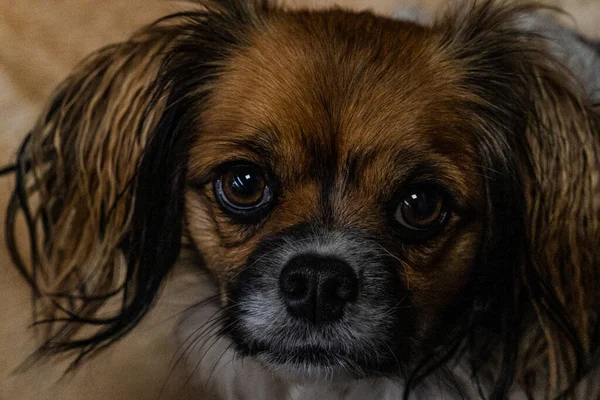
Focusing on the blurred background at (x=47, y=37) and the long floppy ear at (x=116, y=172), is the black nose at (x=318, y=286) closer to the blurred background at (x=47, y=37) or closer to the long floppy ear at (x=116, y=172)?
the long floppy ear at (x=116, y=172)

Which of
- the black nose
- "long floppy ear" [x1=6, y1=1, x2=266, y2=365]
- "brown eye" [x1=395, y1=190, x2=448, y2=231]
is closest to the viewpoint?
the black nose

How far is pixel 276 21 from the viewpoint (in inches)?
50.0

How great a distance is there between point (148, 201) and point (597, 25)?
3.34ft

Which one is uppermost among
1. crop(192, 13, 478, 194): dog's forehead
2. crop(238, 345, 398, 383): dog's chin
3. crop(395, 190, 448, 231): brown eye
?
crop(192, 13, 478, 194): dog's forehead

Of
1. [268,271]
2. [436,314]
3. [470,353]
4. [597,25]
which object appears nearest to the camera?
[268,271]

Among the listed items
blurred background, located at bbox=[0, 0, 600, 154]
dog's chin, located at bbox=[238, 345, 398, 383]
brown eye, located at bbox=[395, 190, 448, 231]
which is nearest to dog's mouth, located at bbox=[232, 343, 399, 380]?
dog's chin, located at bbox=[238, 345, 398, 383]

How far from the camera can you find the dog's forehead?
3.67 ft

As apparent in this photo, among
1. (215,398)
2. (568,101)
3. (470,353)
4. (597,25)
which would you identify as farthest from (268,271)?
(597,25)

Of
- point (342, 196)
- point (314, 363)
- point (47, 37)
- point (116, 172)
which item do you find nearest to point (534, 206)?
point (342, 196)

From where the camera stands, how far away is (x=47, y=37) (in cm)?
144

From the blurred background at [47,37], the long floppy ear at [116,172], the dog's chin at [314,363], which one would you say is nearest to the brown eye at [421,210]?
the dog's chin at [314,363]

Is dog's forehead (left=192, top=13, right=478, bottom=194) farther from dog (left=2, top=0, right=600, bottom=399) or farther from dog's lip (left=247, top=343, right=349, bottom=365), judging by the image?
dog's lip (left=247, top=343, right=349, bottom=365)

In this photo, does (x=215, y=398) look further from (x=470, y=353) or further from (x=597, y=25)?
(x=597, y=25)

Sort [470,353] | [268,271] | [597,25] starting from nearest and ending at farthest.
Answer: [268,271] → [470,353] → [597,25]
